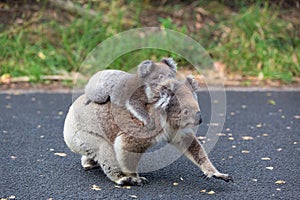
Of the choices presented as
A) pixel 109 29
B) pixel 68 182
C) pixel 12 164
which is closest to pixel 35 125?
pixel 12 164

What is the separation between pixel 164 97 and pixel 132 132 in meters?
0.33

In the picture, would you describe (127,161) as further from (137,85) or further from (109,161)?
(137,85)

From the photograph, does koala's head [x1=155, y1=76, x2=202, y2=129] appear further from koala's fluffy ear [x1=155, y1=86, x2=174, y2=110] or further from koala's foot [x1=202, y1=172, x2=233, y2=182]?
koala's foot [x1=202, y1=172, x2=233, y2=182]

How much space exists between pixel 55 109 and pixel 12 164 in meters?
1.93

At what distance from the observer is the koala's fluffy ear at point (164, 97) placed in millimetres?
3555

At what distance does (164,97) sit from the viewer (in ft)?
11.7

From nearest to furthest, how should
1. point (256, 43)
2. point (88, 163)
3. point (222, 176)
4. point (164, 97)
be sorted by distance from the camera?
point (164, 97) → point (222, 176) → point (88, 163) → point (256, 43)

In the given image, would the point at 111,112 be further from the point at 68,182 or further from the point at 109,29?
the point at 109,29

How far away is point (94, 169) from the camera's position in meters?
4.27

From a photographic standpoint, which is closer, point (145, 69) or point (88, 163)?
point (145, 69)

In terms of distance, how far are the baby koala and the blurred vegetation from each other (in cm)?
357

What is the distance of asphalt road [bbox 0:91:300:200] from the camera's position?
379cm

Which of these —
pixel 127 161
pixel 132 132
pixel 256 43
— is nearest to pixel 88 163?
pixel 127 161

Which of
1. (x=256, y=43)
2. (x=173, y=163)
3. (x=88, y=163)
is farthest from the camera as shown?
(x=256, y=43)
